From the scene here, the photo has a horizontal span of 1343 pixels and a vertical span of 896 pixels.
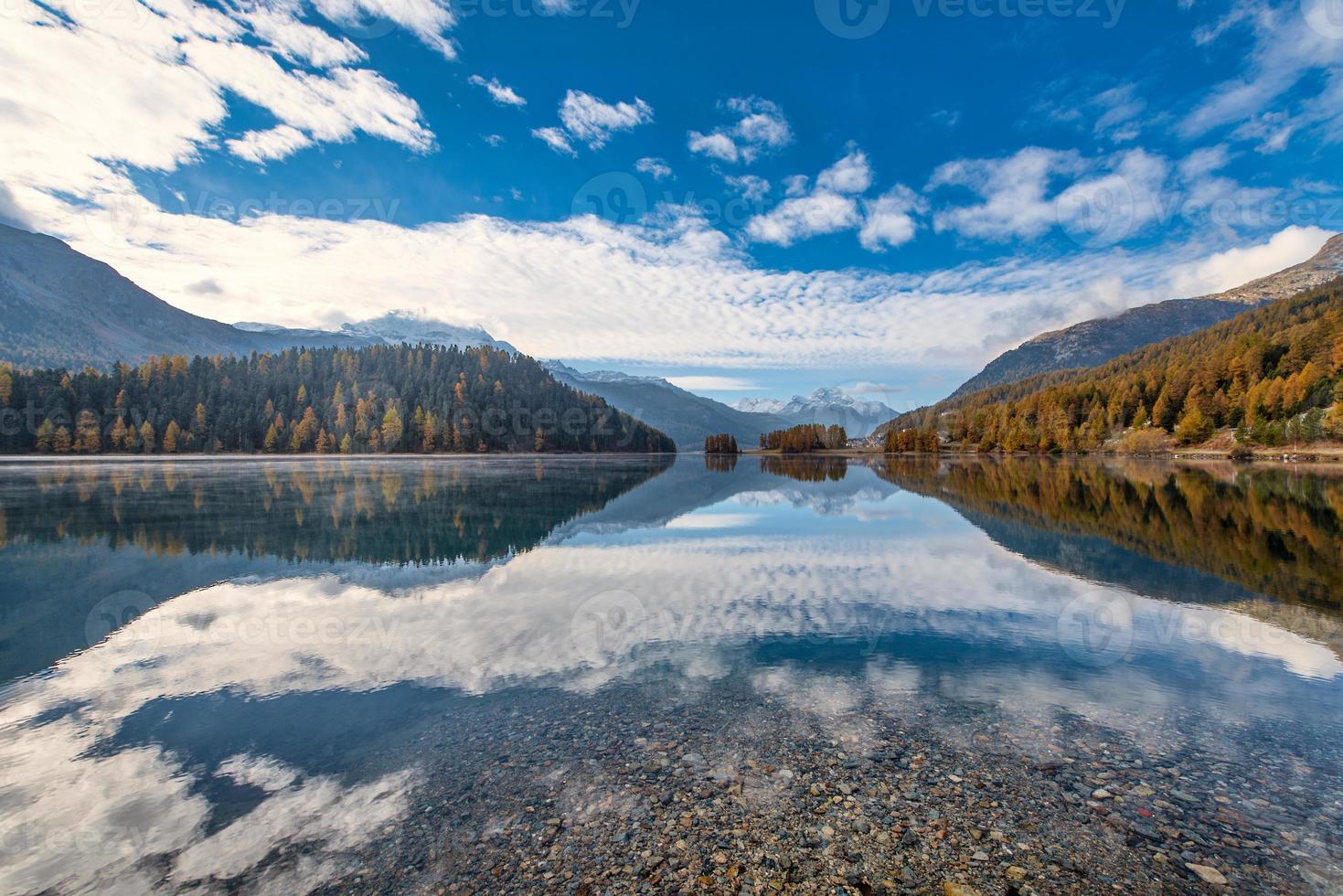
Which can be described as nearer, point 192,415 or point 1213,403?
point 1213,403

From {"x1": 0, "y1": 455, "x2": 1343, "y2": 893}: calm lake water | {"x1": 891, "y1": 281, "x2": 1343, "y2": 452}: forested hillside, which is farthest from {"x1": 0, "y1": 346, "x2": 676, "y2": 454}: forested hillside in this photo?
{"x1": 891, "y1": 281, "x2": 1343, "y2": 452}: forested hillside

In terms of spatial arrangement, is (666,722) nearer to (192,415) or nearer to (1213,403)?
(1213,403)

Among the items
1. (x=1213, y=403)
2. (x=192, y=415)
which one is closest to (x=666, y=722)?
(x=1213, y=403)

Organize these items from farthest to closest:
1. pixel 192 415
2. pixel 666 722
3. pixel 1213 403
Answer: pixel 192 415, pixel 1213 403, pixel 666 722

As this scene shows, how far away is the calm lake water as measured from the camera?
657 cm

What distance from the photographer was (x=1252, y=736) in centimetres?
948

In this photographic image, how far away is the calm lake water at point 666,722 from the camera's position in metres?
6.57

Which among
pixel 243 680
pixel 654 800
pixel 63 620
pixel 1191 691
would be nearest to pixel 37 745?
pixel 243 680

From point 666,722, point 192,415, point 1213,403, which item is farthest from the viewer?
point 192,415

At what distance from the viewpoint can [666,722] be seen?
33.0 feet

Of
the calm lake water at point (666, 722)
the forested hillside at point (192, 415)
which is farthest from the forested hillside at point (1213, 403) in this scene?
the forested hillside at point (192, 415)

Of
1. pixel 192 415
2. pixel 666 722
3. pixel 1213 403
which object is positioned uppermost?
pixel 1213 403

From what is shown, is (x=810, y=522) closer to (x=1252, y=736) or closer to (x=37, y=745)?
(x=1252, y=736)

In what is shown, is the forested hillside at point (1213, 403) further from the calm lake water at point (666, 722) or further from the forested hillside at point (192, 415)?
the forested hillside at point (192, 415)
